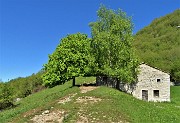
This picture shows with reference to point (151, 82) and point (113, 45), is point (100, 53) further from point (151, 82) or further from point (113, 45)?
point (151, 82)

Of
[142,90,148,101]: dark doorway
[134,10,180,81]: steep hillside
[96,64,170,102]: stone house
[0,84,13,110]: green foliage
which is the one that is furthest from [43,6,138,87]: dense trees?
[134,10,180,81]: steep hillside

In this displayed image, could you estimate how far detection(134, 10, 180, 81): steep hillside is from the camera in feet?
304

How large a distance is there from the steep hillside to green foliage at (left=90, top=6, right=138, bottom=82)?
3719 centimetres

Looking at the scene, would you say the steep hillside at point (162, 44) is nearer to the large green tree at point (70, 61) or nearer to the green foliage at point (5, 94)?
the large green tree at point (70, 61)

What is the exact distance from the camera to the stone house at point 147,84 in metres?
48.8

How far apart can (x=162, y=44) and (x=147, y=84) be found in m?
77.2

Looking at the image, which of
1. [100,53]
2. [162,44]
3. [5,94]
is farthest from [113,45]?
[162,44]

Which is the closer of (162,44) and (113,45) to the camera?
(113,45)

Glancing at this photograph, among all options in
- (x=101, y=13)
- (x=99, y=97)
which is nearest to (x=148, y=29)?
(x=101, y=13)

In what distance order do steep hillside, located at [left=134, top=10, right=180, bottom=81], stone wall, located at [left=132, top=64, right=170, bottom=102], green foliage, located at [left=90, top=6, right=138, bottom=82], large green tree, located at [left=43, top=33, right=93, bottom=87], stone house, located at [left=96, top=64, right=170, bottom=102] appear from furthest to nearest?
1. steep hillside, located at [left=134, top=10, right=180, bottom=81]
2. large green tree, located at [left=43, top=33, right=93, bottom=87]
3. stone house, located at [left=96, top=64, right=170, bottom=102]
4. stone wall, located at [left=132, top=64, right=170, bottom=102]
5. green foliage, located at [left=90, top=6, right=138, bottom=82]

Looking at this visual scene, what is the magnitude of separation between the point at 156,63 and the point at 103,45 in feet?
171

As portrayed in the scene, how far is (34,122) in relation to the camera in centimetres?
3003

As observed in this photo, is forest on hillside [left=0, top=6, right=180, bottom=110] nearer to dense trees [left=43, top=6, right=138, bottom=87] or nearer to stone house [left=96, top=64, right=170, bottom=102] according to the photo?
Answer: dense trees [left=43, top=6, right=138, bottom=87]

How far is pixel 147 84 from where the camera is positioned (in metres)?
49.1
